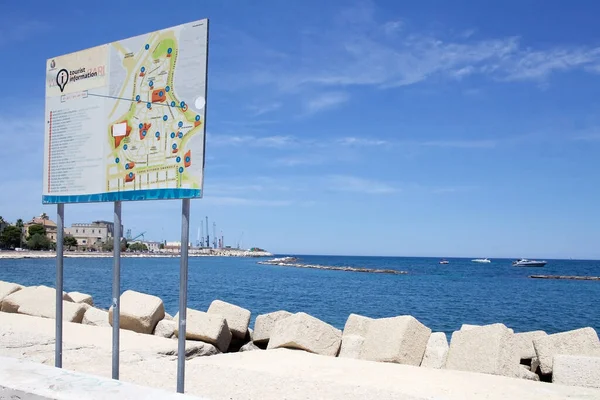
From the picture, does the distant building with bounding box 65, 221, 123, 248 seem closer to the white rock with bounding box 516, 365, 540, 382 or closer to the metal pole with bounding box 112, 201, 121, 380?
the white rock with bounding box 516, 365, 540, 382

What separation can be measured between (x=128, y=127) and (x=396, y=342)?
5632 mm

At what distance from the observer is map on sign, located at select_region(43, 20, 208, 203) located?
5.14 m

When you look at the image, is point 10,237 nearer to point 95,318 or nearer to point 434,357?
point 95,318

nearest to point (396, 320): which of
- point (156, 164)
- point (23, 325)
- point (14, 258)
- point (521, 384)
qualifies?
point (521, 384)

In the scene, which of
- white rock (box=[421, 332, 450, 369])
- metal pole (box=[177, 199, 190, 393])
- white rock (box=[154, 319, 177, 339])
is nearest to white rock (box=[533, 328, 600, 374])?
white rock (box=[421, 332, 450, 369])

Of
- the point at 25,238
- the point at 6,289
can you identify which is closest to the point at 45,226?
the point at 25,238

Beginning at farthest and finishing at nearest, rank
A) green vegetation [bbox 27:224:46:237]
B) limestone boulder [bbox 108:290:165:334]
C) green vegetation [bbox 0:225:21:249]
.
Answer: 1. green vegetation [bbox 27:224:46:237]
2. green vegetation [bbox 0:225:21:249]
3. limestone boulder [bbox 108:290:165:334]

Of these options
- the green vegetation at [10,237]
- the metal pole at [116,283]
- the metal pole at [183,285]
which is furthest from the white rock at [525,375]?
the green vegetation at [10,237]

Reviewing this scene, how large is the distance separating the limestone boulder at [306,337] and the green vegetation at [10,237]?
119073 mm

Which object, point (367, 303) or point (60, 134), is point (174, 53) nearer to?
point (60, 134)

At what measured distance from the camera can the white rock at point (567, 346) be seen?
9359mm

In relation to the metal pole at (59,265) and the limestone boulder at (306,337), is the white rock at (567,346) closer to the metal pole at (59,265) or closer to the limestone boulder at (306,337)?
the limestone boulder at (306,337)

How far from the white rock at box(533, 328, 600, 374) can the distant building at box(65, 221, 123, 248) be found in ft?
459

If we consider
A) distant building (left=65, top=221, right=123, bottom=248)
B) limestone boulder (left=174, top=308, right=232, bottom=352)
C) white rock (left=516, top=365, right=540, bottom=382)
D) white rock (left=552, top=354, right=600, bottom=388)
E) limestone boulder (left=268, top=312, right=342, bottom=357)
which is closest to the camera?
white rock (left=552, top=354, right=600, bottom=388)
